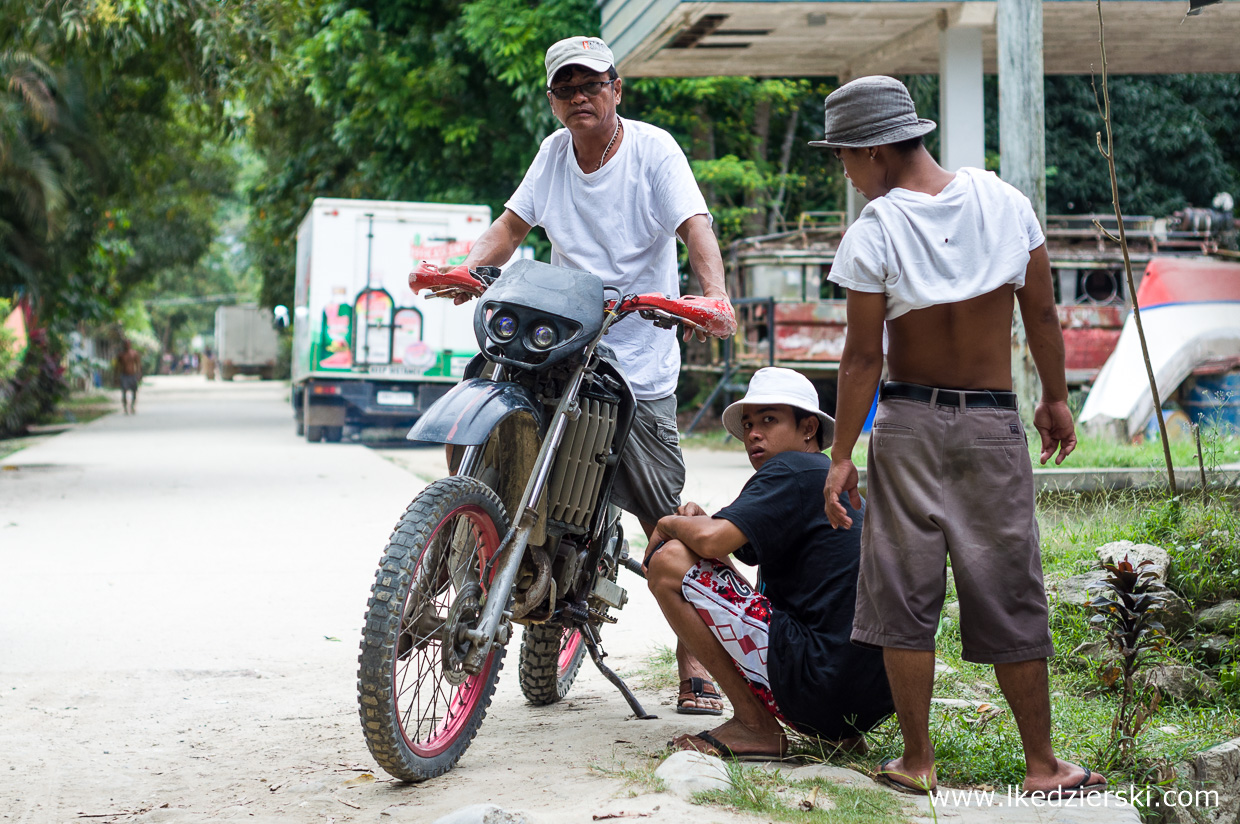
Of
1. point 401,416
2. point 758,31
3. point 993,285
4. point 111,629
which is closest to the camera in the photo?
point 993,285

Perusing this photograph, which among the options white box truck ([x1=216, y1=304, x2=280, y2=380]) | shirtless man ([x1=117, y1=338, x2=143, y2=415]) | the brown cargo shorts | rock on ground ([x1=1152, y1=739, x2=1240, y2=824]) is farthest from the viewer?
white box truck ([x1=216, y1=304, x2=280, y2=380])

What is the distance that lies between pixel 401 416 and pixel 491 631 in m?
14.8

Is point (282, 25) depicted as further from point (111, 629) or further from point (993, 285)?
point (993, 285)

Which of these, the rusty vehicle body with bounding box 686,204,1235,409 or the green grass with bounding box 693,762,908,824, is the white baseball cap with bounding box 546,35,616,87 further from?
the rusty vehicle body with bounding box 686,204,1235,409

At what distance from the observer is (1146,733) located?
3.74 m

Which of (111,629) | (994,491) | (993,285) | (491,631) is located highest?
(993,285)

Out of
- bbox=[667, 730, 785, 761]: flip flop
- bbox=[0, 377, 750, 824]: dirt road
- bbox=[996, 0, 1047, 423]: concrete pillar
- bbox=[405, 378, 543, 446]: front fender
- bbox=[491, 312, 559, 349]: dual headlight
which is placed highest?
bbox=[996, 0, 1047, 423]: concrete pillar

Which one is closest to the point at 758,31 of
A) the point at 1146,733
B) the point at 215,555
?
the point at 215,555

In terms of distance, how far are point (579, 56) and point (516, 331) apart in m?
0.90

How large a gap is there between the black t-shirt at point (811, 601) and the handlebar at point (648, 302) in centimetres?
43

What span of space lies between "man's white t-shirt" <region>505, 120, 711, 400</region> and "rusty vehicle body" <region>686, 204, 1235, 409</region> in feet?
36.9

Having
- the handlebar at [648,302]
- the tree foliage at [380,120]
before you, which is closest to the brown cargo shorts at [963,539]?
the handlebar at [648,302]

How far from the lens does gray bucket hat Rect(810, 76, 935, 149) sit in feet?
9.95

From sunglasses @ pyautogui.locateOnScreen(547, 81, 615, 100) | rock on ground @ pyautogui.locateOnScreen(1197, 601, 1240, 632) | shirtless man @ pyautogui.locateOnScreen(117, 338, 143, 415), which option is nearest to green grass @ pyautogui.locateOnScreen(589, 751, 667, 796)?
sunglasses @ pyautogui.locateOnScreen(547, 81, 615, 100)
